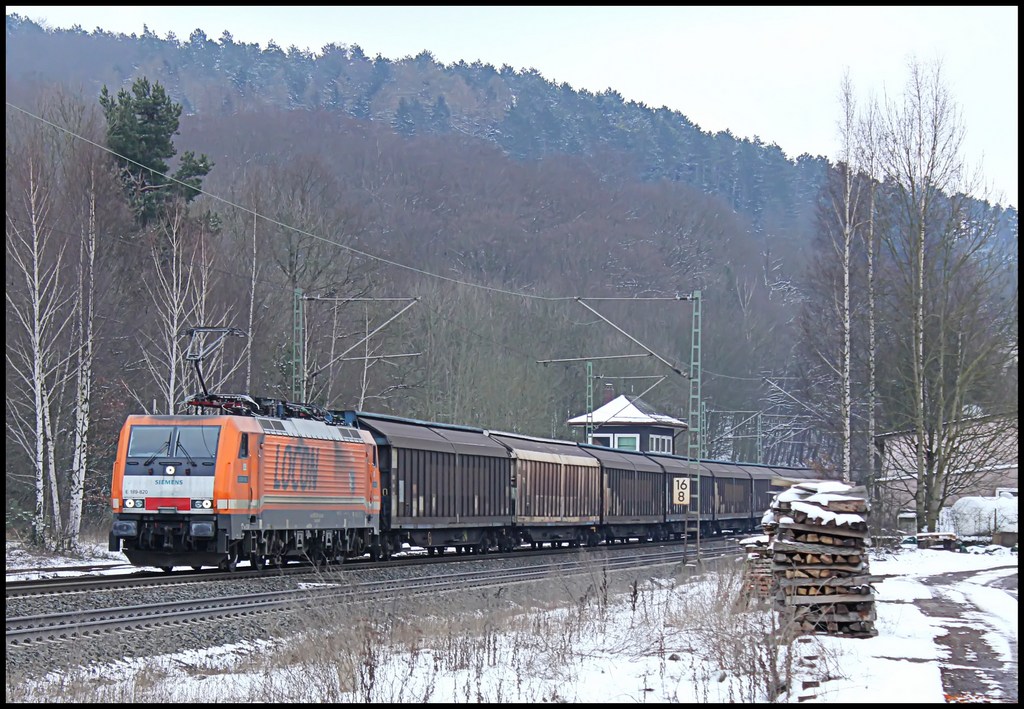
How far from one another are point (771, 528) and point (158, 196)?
32740mm

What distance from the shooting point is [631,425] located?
75.8 meters

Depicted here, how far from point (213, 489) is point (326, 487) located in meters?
3.66

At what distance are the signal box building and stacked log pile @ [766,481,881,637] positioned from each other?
193ft

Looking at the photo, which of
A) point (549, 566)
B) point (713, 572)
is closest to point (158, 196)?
point (549, 566)

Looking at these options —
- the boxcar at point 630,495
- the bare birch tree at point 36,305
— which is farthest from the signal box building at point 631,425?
the bare birch tree at point 36,305

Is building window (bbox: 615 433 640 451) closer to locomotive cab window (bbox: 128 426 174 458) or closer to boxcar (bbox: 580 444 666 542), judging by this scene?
boxcar (bbox: 580 444 666 542)

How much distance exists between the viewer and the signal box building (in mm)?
75438

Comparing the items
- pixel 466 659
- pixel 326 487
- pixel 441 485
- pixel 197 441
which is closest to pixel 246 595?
pixel 197 441

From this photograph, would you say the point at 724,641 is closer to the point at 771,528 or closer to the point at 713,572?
the point at 771,528

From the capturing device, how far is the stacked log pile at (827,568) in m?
15.0

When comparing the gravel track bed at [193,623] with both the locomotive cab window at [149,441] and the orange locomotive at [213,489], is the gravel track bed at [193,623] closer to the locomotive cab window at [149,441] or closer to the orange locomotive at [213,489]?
the orange locomotive at [213,489]

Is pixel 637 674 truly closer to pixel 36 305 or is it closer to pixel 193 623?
pixel 193 623

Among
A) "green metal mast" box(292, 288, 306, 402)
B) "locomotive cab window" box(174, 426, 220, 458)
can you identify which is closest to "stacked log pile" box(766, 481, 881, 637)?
"locomotive cab window" box(174, 426, 220, 458)

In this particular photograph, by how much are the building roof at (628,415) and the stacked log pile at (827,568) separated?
5847 centimetres
